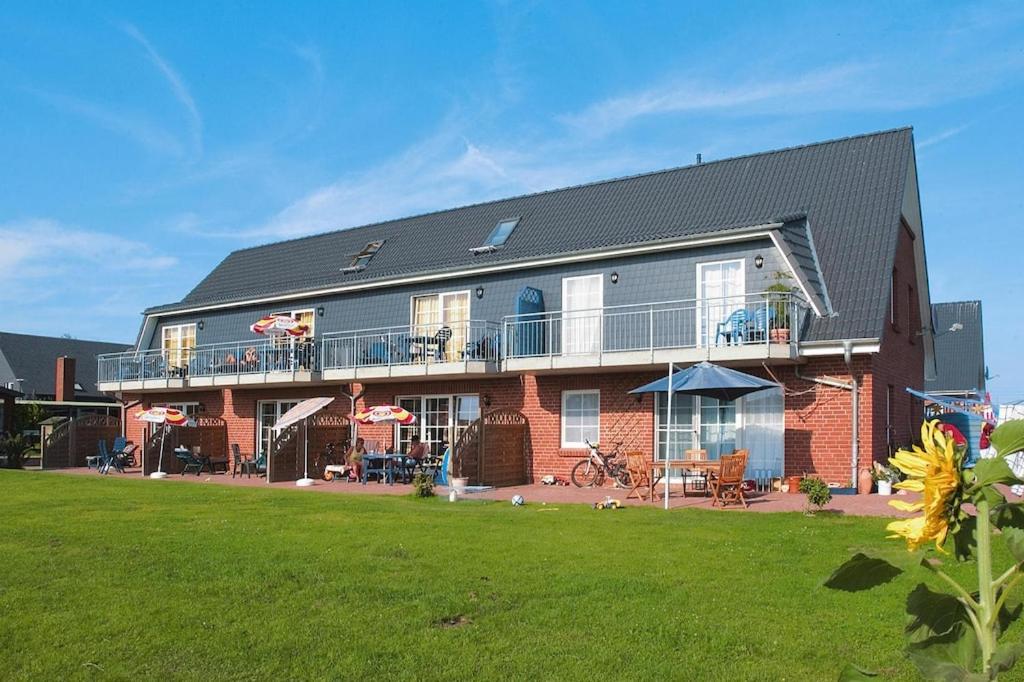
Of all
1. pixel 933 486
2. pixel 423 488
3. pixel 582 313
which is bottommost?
pixel 423 488

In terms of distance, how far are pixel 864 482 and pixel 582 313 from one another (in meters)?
6.67

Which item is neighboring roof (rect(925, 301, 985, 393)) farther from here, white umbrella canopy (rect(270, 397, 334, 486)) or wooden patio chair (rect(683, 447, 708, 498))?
white umbrella canopy (rect(270, 397, 334, 486))

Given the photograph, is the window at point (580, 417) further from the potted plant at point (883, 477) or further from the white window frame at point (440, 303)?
the potted plant at point (883, 477)

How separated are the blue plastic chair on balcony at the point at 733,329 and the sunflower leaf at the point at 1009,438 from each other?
1476 cm

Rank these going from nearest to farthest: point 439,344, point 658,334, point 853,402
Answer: point 853,402 < point 658,334 < point 439,344

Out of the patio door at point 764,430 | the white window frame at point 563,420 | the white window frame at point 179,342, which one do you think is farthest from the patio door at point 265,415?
the patio door at point 764,430

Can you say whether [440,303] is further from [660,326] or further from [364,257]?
[660,326]

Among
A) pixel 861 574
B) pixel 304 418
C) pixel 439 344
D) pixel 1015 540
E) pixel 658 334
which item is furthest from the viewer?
pixel 439 344

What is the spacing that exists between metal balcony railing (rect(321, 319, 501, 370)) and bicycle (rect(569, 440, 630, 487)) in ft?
10.0

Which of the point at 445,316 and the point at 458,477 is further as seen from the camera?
the point at 445,316

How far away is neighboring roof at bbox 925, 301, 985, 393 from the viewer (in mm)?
34062

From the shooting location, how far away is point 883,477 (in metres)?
15.1

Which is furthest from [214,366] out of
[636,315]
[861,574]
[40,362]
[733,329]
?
[40,362]

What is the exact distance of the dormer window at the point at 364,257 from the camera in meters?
25.0
